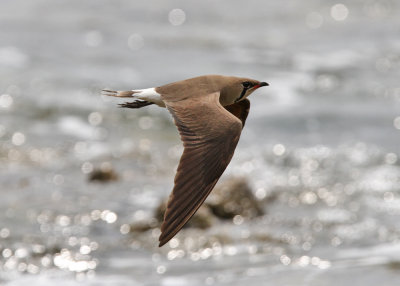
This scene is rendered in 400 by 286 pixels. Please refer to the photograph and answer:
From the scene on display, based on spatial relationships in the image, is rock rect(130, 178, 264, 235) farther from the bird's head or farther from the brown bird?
the bird's head

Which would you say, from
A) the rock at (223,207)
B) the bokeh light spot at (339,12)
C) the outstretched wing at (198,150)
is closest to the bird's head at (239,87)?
the outstretched wing at (198,150)

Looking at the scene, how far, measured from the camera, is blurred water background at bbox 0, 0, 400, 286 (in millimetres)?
7312

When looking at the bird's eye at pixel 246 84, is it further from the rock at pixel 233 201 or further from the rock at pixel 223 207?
the rock at pixel 233 201

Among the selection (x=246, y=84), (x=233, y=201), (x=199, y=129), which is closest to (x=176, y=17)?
(x=233, y=201)

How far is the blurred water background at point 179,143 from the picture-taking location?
731 cm

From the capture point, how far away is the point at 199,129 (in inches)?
169

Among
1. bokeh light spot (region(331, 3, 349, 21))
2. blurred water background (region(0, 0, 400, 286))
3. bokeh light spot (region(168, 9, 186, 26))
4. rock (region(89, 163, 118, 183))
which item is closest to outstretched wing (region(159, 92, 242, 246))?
blurred water background (region(0, 0, 400, 286))

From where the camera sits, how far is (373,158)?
995cm

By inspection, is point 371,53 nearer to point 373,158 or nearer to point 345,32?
point 345,32

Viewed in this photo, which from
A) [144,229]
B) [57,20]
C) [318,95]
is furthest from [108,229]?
[57,20]

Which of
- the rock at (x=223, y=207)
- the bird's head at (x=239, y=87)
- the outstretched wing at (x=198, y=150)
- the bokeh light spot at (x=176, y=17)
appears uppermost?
the bokeh light spot at (x=176, y=17)

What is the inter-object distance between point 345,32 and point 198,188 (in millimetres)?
12033

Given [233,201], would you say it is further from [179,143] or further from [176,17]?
[176,17]

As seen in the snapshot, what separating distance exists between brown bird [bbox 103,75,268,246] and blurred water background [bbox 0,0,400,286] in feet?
8.29
